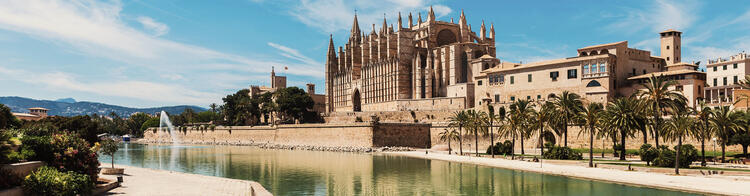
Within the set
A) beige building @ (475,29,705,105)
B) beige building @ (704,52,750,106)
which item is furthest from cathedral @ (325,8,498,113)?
beige building @ (704,52,750,106)

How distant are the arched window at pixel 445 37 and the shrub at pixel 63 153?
70435 mm

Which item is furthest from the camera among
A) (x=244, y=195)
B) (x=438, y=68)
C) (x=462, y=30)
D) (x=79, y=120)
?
(x=462, y=30)

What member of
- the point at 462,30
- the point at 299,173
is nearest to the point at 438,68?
the point at 462,30

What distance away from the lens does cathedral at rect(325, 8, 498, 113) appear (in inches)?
2881

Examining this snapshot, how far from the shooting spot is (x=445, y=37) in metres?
87.7

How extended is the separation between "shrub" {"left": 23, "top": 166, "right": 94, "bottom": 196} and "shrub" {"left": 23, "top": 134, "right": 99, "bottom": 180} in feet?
2.23

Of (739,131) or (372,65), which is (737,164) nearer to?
(739,131)

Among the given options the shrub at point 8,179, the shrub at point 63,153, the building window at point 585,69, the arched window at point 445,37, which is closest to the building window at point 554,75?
Result: the building window at point 585,69

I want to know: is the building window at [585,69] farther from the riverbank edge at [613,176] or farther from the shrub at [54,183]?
the shrub at [54,183]

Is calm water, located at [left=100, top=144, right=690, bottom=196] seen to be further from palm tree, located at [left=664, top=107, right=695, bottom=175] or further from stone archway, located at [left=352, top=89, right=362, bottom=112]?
stone archway, located at [left=352, top=89, right=362, bottom=112]

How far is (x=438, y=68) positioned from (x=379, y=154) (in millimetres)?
25817

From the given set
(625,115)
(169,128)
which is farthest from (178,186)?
(169,128)

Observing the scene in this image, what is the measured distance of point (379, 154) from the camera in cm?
5688

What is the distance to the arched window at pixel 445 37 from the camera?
86.9 meters
